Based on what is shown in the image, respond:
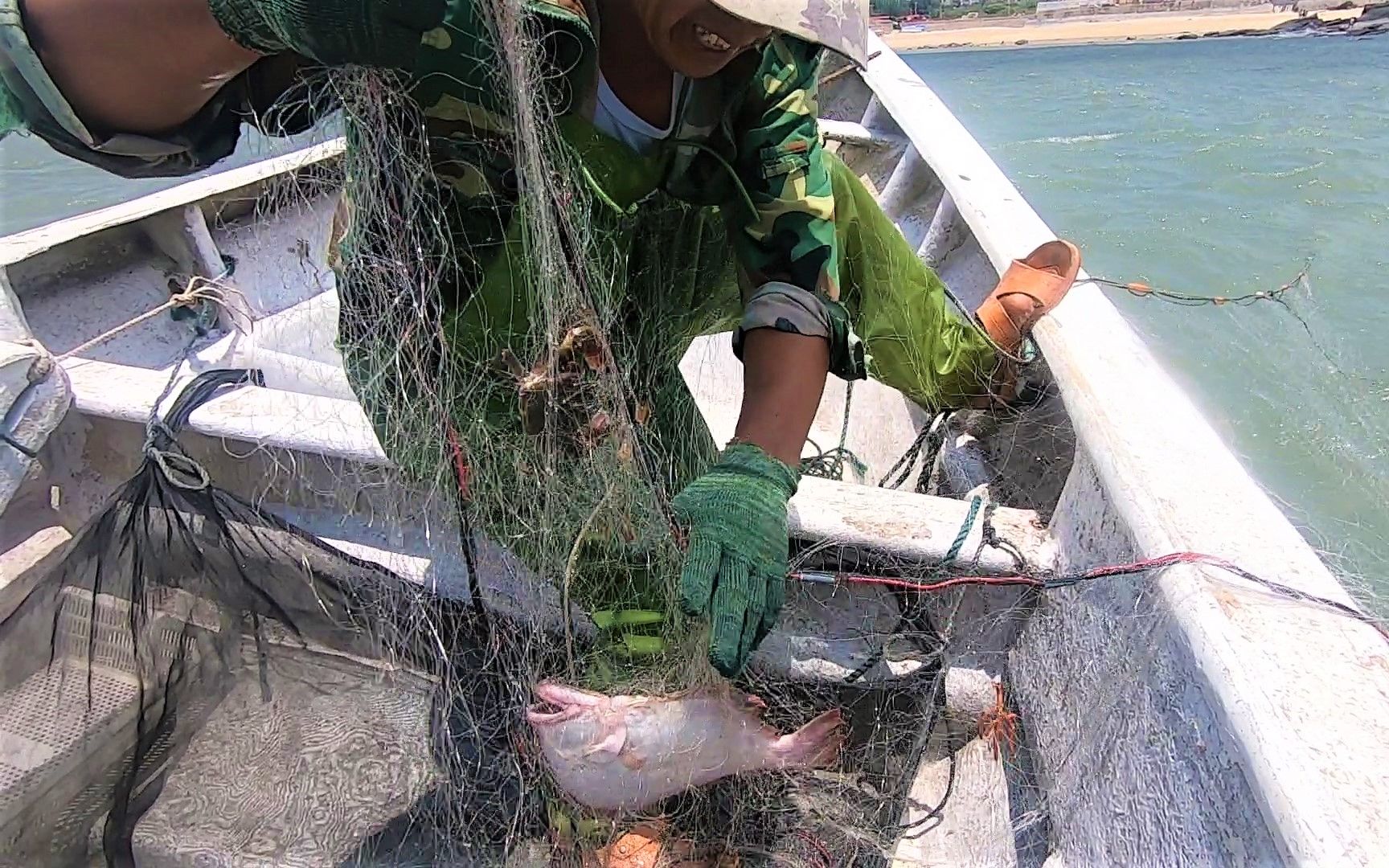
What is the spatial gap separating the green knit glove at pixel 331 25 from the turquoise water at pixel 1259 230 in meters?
1.72

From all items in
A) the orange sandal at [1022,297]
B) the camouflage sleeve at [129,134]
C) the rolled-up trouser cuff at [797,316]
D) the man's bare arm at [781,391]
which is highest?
the camouflage sleeve at [129,134]

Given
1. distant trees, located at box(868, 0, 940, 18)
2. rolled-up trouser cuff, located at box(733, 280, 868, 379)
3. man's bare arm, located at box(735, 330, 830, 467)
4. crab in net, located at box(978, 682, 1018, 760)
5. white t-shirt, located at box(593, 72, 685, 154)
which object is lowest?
distant trees, located at box(868, 0, 940, 18)

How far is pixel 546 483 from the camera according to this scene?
5.19 ft

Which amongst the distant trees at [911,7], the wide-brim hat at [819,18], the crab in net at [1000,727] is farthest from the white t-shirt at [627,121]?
the distant trees at [911,7]

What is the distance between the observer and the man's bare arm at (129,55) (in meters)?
1.08

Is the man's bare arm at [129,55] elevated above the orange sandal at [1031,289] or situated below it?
above

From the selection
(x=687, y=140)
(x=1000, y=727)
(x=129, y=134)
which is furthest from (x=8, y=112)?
(x=1000, y=727)

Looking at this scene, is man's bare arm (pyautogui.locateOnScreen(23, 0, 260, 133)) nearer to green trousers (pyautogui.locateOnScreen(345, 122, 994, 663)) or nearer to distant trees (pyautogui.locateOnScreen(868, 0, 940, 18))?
green trousers (pyautogui.locateOnScreen(345, 122, 994, 663))

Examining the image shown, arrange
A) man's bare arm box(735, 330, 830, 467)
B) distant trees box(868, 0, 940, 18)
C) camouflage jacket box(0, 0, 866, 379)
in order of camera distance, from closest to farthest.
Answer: camouflage jacket box(0, 0, 866, 379), man's bare arm box(735, 330, 830, 467), distant trees box(868, 0, 940, 18)

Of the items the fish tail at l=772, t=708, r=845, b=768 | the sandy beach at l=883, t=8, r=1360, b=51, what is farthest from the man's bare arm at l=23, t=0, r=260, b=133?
the sandy beach at l=883, t=8, r=1360, b=51

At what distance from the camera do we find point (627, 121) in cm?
156

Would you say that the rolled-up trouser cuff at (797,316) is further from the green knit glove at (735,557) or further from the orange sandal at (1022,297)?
the orange sandal at (1022,297)

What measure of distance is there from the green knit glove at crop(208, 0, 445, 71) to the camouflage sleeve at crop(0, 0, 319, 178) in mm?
154

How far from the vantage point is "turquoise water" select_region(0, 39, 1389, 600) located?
344 centimetres
